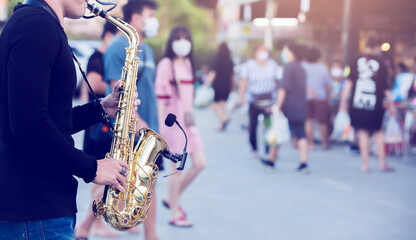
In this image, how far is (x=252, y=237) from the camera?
19.2ft

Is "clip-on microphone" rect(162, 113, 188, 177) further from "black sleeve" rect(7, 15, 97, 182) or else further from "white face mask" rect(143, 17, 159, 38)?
"white face mask" rect(143, 17, 159, 38)

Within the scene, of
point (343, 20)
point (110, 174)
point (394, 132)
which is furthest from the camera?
point (343, 20)

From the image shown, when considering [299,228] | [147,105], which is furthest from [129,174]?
[299,228]

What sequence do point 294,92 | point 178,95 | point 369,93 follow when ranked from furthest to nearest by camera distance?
point 294,92 → point 369,93 → point 178,95

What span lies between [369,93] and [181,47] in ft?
13.6

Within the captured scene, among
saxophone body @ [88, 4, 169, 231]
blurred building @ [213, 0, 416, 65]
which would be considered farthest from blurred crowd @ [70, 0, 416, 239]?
saxophone body @ [88, 4, 169, 231]

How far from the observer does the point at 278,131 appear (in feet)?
31.8

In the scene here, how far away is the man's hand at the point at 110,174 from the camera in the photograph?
7.89 feet

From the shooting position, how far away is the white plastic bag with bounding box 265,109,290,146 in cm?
967

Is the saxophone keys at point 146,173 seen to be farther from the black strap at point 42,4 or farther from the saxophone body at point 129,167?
the black strap at point 42,4

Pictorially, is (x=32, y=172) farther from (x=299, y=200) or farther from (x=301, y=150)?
(x=301, y=150)

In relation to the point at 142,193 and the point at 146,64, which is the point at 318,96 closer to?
the point at 146,64

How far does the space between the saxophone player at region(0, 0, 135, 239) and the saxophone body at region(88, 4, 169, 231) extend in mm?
331

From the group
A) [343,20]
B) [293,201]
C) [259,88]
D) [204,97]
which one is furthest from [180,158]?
[204,97]
